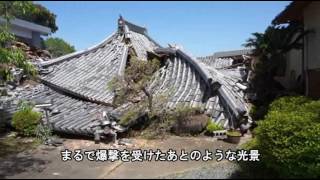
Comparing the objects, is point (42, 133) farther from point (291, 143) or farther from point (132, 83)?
point (291, 143)

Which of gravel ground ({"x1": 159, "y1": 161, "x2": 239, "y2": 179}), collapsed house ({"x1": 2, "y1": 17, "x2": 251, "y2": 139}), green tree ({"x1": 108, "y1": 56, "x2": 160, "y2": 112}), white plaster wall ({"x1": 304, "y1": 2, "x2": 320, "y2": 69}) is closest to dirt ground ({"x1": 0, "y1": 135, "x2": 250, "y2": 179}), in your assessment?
gravel ground ({"x1": 159, "y1": 161, "x2": 239, "y2": 179})

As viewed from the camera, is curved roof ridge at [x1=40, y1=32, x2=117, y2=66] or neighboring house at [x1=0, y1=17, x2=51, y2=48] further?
neighboring house at [x1=0, y1=17, x2=51, y2=48]

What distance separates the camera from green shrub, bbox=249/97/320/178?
822 cm

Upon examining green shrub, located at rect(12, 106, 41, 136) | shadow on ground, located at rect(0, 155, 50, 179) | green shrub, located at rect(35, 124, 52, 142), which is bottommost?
shadow on ground, located at rect(0, 155, 50, 179)

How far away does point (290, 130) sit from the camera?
28.3ft

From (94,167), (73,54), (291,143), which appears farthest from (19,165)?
(73,54)

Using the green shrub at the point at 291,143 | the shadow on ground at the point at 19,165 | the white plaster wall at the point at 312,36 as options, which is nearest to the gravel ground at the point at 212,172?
the green shrub at the point at 291,143

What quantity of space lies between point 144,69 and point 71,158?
6.06 meters

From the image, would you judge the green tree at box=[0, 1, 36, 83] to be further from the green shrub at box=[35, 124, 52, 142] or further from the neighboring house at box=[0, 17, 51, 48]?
the neighboring house at box=[0, 17, 51, 48]

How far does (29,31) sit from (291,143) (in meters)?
24.0

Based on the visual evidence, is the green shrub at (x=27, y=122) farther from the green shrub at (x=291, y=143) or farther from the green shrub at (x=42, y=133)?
the green shrub at (x=291, y=143)

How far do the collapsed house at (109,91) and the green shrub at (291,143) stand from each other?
392 centimetres

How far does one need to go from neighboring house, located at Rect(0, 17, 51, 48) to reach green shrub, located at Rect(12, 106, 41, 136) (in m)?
14.9

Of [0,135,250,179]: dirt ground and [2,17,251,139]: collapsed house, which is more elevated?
[2,17,251,139]: collapsed house
